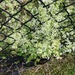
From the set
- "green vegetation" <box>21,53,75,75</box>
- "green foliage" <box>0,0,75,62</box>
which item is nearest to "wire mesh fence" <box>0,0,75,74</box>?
"green foliage" <box>0,0,75,62</box>

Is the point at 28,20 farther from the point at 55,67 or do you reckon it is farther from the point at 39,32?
the point at 55,67

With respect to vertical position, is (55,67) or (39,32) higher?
(39,32)

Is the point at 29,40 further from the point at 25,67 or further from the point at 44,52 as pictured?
the point at 25,67

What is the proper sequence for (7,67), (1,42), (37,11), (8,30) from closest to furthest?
(37,11)
(8,30)
(1,42)
(7,67)

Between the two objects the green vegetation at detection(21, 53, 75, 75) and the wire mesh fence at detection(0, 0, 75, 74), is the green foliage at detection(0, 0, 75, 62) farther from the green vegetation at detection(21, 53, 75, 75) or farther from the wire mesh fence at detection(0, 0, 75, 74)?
the green vegetation at detection(21, 53, 75, 75)

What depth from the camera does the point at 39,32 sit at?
165 centimetres

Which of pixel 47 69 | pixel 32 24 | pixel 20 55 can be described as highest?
pixel 32 24

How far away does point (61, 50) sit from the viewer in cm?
183

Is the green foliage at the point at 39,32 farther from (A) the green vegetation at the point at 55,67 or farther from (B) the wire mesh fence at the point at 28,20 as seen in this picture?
(A) the green vegetation at the point at 55,67

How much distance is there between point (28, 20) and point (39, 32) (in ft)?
0.41

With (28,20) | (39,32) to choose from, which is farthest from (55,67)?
(28,20)

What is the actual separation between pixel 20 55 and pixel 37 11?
0.47 metres

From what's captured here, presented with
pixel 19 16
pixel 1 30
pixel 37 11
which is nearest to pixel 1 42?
pixel 1 30

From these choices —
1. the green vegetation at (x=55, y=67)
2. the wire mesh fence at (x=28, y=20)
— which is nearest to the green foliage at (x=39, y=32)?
the wire mesh fence at (x=28, y=20)
